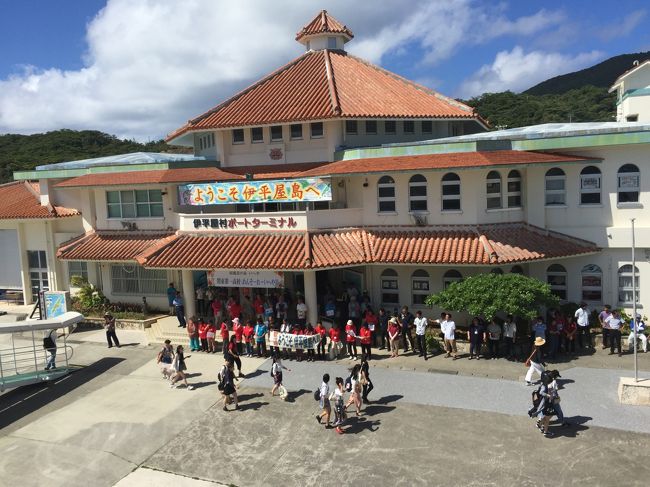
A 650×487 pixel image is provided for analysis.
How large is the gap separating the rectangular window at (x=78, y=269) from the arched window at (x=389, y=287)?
14.7 m

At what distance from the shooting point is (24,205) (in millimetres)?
27500

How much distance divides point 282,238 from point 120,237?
902 centimetres

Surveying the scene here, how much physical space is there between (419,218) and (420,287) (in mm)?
2680

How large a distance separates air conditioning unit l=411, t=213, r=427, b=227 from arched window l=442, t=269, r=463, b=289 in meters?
2.05

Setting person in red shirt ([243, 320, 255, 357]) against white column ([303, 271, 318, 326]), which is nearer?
person in red shirt ([243, 320, 255, 357])

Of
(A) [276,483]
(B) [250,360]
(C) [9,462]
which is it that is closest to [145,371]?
(B) [250,360]

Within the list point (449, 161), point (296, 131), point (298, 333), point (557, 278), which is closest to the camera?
point (298, 333)

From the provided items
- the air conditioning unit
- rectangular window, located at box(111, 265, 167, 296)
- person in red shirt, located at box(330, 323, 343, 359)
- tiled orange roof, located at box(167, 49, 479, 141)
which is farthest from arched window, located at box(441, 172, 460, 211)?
rectangular window, located at box(111, 265, 167, 296)

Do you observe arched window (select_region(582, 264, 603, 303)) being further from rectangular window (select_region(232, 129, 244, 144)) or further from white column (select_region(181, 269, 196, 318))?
rectangular window (select_region(232, 129, 244, 144))

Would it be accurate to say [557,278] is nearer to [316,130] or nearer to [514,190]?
[514,190]

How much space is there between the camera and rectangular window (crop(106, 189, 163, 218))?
79.7 ft

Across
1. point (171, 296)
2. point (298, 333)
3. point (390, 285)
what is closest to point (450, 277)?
point (390, 285)

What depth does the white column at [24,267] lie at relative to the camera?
27531mm

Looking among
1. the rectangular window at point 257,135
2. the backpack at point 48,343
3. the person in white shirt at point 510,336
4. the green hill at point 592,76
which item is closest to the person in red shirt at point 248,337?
the backpack at point 48,343
